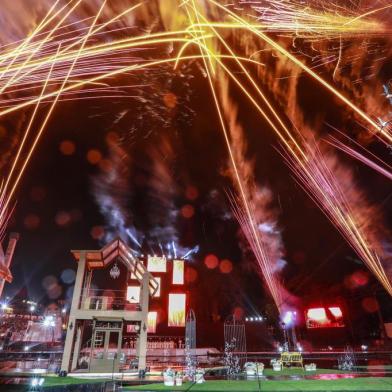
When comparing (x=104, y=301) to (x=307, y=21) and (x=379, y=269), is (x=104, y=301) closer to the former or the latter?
(x=307, y=21)

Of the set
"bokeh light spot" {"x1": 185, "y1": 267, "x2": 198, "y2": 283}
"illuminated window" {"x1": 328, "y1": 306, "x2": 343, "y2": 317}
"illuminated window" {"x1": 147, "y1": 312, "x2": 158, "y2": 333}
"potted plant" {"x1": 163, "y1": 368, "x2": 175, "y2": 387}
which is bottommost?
"potted plant" {"x1": 163, "y1": 368, "x2": 175, "y2": 387}

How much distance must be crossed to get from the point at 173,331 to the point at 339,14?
110ft

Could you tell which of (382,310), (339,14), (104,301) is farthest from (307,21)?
(382,310)

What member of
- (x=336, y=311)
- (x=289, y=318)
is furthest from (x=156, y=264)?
(x=336, y=311)

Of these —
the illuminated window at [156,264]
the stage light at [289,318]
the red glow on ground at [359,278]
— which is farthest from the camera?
the stage light at [289,318]

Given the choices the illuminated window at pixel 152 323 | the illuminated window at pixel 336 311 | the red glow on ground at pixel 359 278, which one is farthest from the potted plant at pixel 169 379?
the illuminated window at pixel 336 311

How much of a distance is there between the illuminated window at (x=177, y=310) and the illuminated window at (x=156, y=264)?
357 cm

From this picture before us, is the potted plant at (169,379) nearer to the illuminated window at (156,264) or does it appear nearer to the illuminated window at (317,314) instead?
the illuminated window at (156,264)

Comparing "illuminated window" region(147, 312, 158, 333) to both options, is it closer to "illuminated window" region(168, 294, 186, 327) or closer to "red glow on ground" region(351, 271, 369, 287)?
"illuminated window" region(168, 294, 186, 327)

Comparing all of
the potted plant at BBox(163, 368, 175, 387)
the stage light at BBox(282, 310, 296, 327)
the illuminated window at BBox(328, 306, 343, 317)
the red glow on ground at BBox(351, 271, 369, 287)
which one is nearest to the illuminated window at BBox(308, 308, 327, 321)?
the illuminated window at BBox(328, 306, 343, 317)

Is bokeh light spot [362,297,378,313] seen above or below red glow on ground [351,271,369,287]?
below

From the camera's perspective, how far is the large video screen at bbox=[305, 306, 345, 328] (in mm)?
33906

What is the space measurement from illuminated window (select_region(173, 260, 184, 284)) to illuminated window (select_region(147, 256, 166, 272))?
1.42 metres

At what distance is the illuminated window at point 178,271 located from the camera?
122 ft
